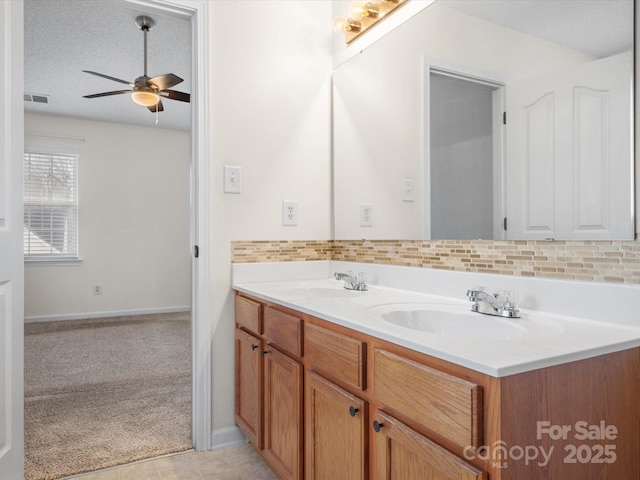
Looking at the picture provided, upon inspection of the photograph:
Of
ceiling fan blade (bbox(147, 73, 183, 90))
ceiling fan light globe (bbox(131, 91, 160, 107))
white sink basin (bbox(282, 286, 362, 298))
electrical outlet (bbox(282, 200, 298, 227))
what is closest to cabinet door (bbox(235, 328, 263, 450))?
white sink basin (bbox(282, 286, 362, 298))

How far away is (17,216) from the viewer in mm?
1590

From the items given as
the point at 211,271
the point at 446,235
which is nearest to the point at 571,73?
the point at 446,235

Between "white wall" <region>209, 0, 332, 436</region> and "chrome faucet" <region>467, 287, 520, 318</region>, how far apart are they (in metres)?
1.09

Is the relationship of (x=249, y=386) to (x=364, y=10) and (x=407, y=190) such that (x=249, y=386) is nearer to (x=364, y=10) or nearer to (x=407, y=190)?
(x=407, y=190)

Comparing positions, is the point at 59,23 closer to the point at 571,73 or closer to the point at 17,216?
the point at 17,216

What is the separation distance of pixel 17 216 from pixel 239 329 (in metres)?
0.98

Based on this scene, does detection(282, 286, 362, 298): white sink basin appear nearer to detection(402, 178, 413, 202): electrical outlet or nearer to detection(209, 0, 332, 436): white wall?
→ detection(209, 0, 332, 436): white wall

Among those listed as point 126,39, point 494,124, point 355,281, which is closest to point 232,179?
point 355,281

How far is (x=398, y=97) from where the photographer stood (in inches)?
72.4

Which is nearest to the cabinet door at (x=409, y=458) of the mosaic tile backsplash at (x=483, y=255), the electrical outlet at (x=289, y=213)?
the mosaic tile backsplash at (x=483, y=255)

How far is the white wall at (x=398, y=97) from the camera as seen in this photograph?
1.35 metres

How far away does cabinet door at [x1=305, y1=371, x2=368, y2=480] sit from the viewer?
3.54 feet

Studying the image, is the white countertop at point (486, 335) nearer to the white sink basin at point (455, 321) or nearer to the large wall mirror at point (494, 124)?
the white sink basin at point (455, 321)

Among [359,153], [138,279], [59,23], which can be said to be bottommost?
[138,279]
